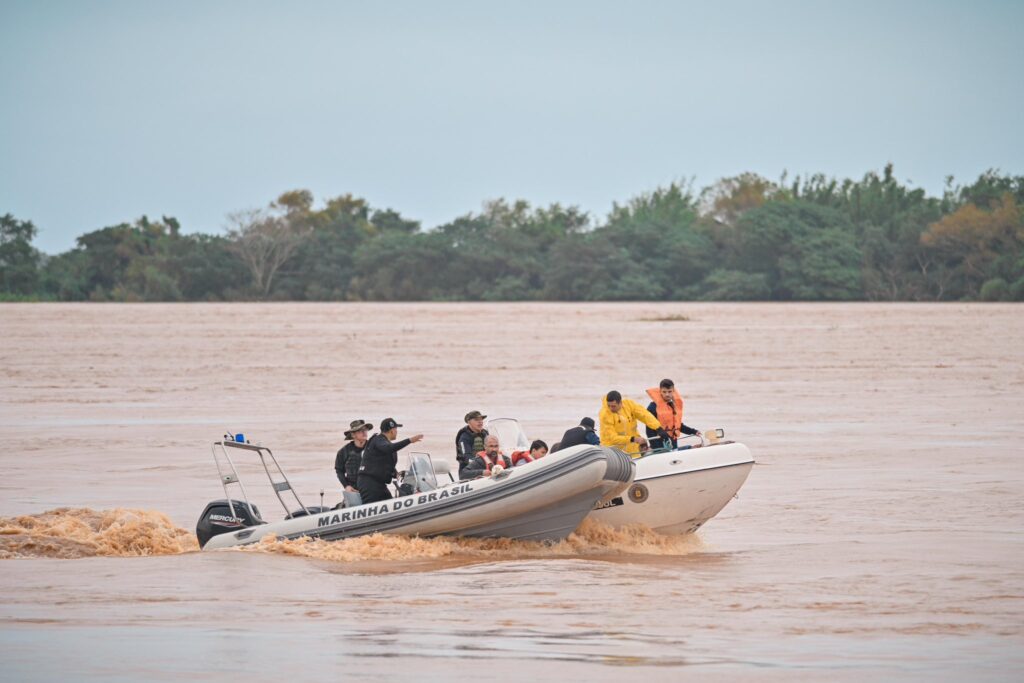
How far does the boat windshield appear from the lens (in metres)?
12.4

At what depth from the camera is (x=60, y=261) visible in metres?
→ 82.9

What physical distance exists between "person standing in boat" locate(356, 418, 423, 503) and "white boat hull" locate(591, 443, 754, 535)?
1.62 m

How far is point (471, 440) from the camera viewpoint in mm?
11945

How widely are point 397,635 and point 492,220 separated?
7824 cm

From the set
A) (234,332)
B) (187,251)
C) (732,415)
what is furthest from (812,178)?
(732,415)

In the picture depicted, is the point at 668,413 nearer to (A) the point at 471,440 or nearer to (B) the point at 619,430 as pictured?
(B) the point at 619,430

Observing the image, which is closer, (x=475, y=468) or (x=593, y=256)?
(x=475, y=468)

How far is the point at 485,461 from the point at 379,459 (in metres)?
0.81

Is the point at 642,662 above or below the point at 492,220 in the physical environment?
below

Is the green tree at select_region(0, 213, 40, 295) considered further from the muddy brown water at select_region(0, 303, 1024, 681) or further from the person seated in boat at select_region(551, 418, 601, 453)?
the person seated in boat at select_region(551, 418, 601, 453)

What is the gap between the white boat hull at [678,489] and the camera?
11648 mm

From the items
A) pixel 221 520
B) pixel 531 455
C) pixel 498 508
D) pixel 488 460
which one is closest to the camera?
pixel 498 508

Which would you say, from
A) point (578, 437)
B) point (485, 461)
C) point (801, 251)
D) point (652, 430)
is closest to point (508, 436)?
point (485, 461)

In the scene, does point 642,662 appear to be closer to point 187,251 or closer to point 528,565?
point 528,565
